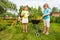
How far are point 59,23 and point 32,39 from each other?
373cm

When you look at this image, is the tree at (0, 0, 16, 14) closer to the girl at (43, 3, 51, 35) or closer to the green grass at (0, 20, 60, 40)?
the green grass at (0, 20, 60, 40)

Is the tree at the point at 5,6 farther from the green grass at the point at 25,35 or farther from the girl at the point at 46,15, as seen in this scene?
the girl at the point at 46,15

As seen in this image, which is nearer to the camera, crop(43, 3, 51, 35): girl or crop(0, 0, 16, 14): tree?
crop(43, 3, 51, 35): girl

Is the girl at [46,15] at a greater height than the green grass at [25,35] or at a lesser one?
greater

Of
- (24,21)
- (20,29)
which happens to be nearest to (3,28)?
(20,29)

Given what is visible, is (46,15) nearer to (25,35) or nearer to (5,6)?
(25,35)

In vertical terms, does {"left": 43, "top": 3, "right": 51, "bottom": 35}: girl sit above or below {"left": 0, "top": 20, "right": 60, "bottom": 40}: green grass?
above

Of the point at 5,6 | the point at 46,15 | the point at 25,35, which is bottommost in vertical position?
the point at 25,35

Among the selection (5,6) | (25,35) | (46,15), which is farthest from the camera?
(5,6)

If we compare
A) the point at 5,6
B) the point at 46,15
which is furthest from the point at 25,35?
the point at 5,6

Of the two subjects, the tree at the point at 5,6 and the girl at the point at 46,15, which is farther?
the tree at the point at 5,6

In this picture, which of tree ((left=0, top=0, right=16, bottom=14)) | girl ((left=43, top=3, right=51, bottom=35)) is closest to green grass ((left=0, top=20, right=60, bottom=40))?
girl ((left=43, top=3, right=51, bottom=35))

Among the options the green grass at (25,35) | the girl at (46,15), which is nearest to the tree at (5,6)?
the green grass at (25,35)

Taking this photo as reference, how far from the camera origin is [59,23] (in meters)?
13.0
